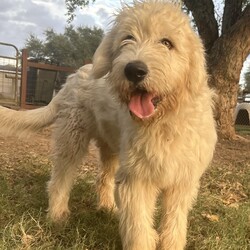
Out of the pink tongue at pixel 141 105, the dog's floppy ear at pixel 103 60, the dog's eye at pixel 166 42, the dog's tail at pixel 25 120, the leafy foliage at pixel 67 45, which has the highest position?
the dog's eye at pixel 166 42

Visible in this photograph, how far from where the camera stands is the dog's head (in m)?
3.31

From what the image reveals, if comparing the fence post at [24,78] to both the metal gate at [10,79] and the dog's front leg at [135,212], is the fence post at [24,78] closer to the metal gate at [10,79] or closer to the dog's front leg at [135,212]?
the metal gate at [10,79]

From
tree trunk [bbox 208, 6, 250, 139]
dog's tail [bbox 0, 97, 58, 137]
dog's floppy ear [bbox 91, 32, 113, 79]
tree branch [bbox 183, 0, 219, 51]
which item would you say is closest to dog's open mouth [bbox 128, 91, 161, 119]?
dog's floppy ear [bbox 91, 32, 113, 79]

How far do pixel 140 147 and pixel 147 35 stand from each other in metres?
0.92

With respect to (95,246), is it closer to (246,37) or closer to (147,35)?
(147,35)

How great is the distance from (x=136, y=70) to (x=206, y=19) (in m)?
8.63

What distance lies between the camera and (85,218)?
15.6 feet

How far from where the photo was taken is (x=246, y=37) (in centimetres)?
1041

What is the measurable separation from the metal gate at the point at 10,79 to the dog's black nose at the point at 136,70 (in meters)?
13.3

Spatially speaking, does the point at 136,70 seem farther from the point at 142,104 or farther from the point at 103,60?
the point at 103,60

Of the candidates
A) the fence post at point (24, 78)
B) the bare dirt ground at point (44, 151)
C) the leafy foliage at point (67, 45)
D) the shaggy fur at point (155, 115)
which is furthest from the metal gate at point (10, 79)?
the leafy foliage at point (67, 45)

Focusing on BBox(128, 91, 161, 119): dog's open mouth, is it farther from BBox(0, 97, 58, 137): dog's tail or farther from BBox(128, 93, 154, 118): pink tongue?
BBox(0, 97, 58, 137): dog's tail

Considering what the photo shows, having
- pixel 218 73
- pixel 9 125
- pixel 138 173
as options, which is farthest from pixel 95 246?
pixel 218 73

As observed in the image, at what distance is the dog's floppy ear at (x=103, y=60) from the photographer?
12.9 ft
